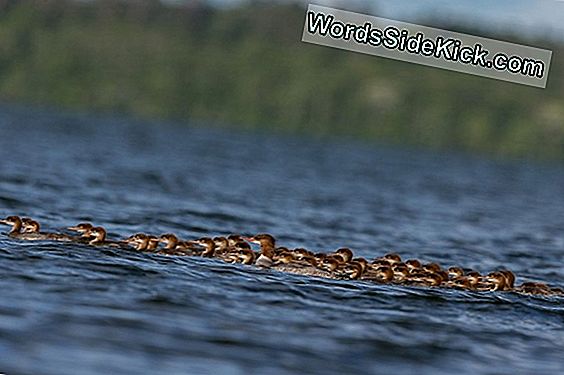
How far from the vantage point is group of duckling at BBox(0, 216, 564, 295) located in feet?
66.0

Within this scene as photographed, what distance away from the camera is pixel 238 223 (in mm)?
31172

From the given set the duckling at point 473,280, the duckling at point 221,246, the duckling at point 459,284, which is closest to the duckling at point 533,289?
the duckling at point 473,280

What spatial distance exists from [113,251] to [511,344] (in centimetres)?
700

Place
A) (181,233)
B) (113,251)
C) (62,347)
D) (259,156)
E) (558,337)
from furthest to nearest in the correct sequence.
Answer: (259,156)
(181,233)
(113,251)
(558,337)
(62,347)

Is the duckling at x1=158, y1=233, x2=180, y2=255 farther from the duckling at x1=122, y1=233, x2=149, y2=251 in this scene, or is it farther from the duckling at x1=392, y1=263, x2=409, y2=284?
the duckling at x1=392, y1=263, x2=409, y2=284

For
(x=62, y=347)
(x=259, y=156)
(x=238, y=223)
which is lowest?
(x=62, y=347)

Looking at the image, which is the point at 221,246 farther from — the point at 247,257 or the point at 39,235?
the point at 39,235

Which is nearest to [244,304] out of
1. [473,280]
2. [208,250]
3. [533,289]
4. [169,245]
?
[208,250]

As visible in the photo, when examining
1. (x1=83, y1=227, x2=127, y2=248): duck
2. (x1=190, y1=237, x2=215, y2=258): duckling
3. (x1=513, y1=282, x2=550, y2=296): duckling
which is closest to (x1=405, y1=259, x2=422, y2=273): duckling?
(x1=513, y1=282, x2=550, y2=296): duckling

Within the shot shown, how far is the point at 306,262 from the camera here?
20234mm

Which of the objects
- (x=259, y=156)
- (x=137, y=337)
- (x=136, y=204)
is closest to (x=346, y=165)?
(x=259, y=156)

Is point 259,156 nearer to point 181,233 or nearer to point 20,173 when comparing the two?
point 20,173

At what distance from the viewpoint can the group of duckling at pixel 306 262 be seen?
2012cm

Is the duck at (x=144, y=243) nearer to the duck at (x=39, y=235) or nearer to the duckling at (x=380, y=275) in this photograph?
the duck at (x=39, y=235)
